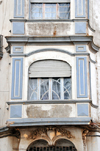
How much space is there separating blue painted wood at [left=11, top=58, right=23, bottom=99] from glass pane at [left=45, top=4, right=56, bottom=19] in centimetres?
265

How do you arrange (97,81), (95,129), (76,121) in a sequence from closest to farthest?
1. (76,121)
2. (95,129)
3. (97,81)

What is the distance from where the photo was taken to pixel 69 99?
48.8ft

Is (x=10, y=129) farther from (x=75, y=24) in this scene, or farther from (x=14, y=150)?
(x=75, y=24)

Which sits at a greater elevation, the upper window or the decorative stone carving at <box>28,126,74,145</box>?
the upper window

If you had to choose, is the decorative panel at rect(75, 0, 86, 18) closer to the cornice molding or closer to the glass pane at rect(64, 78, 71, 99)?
the glass pane at rect(64, 78, 71, 99)

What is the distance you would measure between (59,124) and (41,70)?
2.61 metres

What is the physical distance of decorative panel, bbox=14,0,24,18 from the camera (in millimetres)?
15935

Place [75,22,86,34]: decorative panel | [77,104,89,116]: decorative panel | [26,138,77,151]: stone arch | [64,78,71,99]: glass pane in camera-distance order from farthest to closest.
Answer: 1. [75,22,86,34]: decorative panel
2. [64,78,71,99]: glass pane
3. [26,138,77,151]: stone arch
4. [77,104,89,116]: decorative panel

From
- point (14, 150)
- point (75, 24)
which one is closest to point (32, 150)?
point (14, 150)

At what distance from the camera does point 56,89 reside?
15.3 metres

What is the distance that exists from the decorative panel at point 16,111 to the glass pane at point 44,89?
3.64 ft

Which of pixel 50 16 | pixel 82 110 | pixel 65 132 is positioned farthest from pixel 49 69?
pixel 65 132

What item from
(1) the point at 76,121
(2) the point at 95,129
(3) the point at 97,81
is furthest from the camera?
(3) the point at 97,81

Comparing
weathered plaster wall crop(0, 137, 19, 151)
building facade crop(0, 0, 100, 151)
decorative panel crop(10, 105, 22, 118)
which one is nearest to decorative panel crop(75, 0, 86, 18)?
building facade crop(0, 0, 100, 151)
